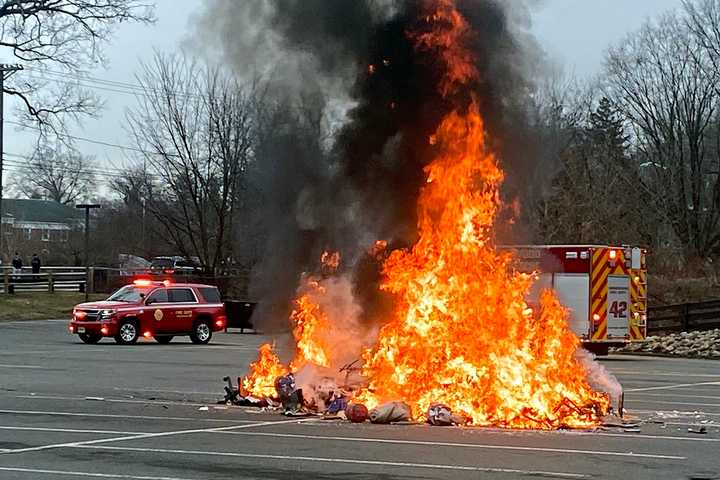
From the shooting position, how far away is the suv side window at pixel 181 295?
2912cm

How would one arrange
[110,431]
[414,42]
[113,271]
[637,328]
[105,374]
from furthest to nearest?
[113,271]
[637,328]
[105,374]
[414,42]
[110,431]

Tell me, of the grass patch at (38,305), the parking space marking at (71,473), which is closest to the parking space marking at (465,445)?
the parking space marking at (71,473)

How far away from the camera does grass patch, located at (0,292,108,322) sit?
38781 millimetres

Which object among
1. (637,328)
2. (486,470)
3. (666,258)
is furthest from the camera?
(666,258)

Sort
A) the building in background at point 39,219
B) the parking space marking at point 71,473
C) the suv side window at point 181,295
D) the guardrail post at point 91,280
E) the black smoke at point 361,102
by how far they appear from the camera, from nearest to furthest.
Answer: the parking space marking at point 71,473 → the black smoke at point 361,102 → the suv side window at point 181,295 → the guardrail post at point 91,280 → the building in background at point 39,219

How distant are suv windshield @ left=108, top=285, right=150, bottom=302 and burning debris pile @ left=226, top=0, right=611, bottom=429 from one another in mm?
14715

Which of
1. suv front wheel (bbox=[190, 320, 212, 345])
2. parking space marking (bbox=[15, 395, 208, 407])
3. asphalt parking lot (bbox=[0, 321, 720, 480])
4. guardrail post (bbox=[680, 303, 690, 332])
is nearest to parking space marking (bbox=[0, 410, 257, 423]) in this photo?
asphalt parking lot (bbox=[0, 321, 720, 480])

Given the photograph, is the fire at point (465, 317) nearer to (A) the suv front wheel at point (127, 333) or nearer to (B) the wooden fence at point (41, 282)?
(A) the suv front wheel at point (127, 333)

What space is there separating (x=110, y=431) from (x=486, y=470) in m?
4.40

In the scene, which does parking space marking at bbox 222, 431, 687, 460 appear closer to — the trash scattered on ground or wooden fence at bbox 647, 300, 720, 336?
the trash scattered on ground

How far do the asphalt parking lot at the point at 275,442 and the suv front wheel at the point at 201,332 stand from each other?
12.0 m

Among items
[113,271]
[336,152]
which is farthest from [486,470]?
[113,271]

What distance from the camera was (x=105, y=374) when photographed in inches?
730

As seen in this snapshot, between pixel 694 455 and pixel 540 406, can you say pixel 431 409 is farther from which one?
pixel 694 455
